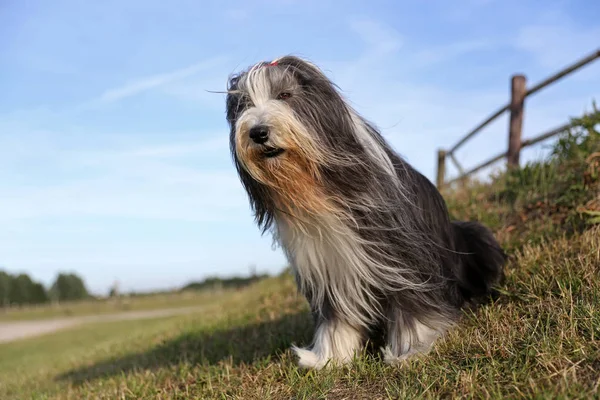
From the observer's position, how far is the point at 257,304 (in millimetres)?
7039

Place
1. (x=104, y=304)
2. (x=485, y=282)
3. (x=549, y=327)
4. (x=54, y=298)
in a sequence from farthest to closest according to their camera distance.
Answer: (x=54, y=298)
(x=104, y=304)
(x=485, y=282)
(x=549, y=327)

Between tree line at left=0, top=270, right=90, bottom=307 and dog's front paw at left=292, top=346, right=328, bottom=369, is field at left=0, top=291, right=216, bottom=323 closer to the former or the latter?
tree line at left=0, top=270, right=90, bottom=307

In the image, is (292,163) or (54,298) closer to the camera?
(292,163)

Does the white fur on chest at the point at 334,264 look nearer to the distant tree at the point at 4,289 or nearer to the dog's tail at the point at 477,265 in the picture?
the dog's tail at the point at 477,265

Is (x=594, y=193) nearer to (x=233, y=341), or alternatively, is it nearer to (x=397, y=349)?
(x=397, y=349)

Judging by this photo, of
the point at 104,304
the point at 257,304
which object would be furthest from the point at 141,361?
the point at 104,304

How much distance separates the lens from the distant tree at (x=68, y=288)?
50.8m

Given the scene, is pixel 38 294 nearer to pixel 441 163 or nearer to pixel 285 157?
pixel 441 163

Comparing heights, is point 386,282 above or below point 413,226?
below

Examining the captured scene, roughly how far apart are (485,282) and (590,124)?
2.16 meters

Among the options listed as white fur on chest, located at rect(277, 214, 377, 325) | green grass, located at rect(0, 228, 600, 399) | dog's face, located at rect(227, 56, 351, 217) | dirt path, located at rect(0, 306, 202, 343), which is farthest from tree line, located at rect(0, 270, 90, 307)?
dog's face, located at rect(227, 56, 351, 217)

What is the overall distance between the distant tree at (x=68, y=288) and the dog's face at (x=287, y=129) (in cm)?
5289

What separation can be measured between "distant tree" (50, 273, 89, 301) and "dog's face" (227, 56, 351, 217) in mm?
52887

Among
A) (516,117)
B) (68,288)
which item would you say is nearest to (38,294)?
(68,288)
